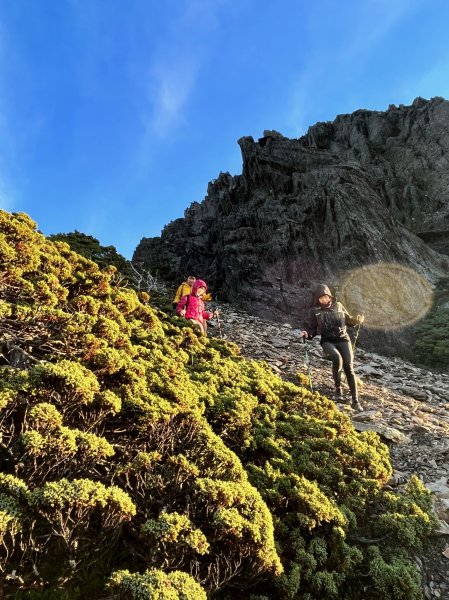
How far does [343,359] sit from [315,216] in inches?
744

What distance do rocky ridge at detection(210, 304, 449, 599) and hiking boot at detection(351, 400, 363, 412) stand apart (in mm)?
159

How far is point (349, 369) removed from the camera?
33.4 feet

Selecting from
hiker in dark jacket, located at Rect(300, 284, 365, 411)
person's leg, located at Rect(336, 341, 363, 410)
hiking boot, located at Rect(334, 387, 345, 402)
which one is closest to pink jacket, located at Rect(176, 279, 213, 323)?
hiker in dark jacket, located at Rect(300, 284, 365, 411)

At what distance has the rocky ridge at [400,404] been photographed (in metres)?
5.67

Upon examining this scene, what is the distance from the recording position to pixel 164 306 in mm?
18531

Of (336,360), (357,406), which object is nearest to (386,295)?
(336,360)

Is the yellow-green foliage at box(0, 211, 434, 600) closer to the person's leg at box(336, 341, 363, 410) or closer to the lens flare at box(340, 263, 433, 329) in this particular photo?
the person's leg at box(336, 341, 363, 410)

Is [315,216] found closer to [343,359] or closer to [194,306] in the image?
[194,306]

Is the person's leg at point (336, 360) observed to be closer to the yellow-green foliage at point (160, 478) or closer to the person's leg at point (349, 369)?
the person's leg at point (349, 369)

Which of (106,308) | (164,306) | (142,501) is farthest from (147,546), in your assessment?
(164,306)

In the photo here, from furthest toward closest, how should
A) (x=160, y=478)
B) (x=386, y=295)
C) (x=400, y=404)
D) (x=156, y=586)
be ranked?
(x=386, y=295), (x=400, y=404), (x=160, y=478), (x=156, y=586)

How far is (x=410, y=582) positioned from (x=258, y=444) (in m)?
2.81

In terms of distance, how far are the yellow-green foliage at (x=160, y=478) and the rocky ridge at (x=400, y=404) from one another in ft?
1.50

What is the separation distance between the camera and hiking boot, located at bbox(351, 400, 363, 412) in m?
9.90
